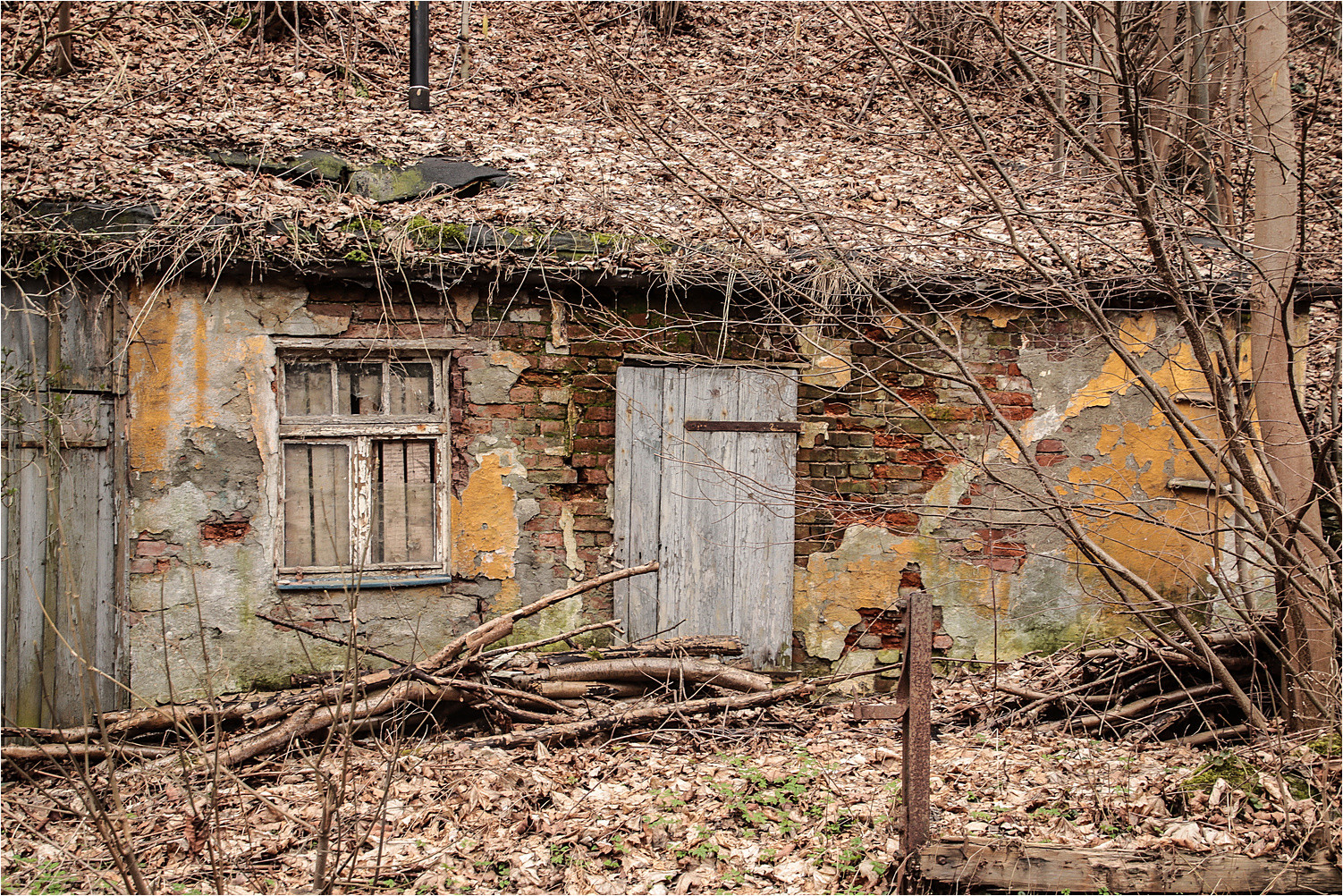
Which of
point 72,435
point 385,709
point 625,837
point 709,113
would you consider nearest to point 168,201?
point 72,435

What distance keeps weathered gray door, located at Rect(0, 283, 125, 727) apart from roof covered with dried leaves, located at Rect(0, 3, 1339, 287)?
408mm

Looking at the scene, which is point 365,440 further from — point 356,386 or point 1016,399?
point 1016,399

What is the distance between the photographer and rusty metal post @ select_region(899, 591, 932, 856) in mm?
3156

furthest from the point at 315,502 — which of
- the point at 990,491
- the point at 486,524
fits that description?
the point at 990,491

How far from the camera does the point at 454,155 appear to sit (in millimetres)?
7387

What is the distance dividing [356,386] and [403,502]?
770mm

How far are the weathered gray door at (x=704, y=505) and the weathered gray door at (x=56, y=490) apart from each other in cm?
297

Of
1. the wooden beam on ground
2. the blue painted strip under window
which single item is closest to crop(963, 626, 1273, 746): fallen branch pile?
the wooden beam on ground

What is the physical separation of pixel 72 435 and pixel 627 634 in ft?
11.1

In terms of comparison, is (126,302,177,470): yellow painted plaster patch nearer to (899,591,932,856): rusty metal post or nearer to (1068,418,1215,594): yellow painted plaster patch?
(899,591,932,856): rusty metal post

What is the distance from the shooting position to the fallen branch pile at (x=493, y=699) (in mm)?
4621


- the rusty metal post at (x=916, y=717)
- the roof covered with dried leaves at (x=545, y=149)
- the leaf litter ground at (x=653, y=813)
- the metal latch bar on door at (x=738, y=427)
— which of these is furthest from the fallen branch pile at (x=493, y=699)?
the roof covered with dried leaves at (x=545, y=149)

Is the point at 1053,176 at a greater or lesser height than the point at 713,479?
greater

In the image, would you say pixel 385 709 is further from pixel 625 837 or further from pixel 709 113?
pixel 709 113
